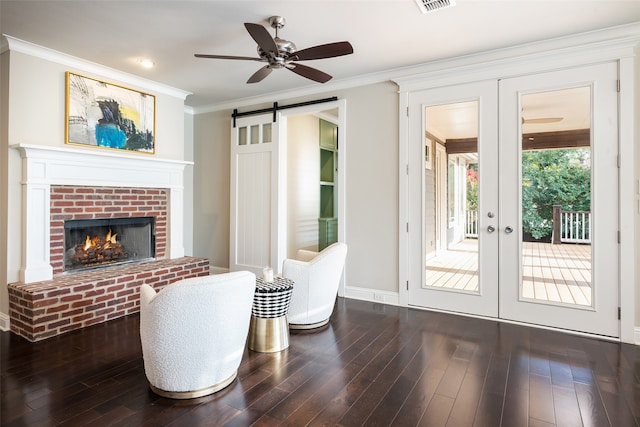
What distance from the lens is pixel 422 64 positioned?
12.9 ft

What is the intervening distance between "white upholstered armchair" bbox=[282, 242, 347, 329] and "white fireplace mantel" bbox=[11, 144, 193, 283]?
234 cm

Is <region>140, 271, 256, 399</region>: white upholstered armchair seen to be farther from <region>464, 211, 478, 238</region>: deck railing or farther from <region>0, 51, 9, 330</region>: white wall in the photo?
<region>464, 211, 478, 238</region>: deck railing

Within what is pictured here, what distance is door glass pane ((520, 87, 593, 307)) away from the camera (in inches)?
129

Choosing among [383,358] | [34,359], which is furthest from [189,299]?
[34,359]

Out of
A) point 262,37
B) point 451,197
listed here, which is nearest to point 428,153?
point 451,197

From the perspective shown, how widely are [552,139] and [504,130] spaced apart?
1.39ft

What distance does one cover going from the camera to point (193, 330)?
6.80 feet

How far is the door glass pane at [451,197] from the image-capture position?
3773 mm

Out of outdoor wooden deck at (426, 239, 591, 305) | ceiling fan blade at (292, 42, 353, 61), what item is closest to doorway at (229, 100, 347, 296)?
ceiling fan blade at (292, 42, 353, 61)

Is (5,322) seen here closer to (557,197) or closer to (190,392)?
(190,392)

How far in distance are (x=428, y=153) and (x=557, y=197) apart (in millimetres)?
1297

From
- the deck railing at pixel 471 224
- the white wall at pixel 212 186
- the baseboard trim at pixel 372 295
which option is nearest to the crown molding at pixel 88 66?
the white wall at pixel 212 186

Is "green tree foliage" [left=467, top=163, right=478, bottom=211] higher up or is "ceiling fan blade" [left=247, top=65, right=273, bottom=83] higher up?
"ceiling fan blade" [left=247, top=65, right=273, bottom=83]

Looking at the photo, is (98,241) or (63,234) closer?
(63,234)
